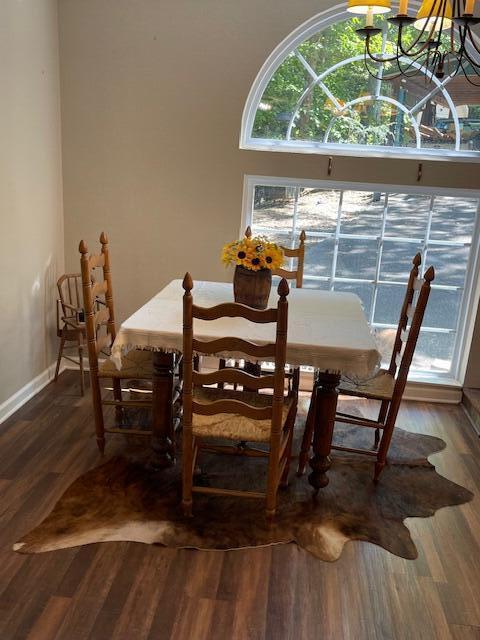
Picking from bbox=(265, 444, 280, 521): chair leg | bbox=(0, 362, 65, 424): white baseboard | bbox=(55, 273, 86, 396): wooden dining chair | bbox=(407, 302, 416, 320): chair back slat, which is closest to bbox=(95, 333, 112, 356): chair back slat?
bbox=(55, 273, 86, 396): wooden dining chair

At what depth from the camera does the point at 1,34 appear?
3010 mm

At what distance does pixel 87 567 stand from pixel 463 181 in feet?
10.5

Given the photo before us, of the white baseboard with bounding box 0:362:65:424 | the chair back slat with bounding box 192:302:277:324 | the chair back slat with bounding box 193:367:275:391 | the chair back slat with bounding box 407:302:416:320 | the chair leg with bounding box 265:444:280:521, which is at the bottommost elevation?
the white baseboard with bounding box 0:362:65:424

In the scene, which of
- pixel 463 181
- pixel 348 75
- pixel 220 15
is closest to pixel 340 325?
pixel 463 181

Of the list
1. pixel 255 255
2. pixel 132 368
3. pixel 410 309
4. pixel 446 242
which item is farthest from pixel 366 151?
pixel 132 368

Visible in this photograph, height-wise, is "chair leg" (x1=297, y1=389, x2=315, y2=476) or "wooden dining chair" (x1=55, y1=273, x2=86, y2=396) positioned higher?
"wooden dining chair" (x1=55, y1=273, x2=86, y2=396)

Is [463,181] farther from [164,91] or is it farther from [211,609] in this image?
[211,609]

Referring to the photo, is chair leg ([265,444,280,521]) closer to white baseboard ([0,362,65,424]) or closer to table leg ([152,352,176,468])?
table leg ([152,352,176,468])

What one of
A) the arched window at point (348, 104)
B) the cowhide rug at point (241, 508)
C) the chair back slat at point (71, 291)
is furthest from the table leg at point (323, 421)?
the chair back slat at point (71, 291)

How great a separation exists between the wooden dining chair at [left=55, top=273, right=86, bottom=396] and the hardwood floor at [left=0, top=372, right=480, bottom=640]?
123cm

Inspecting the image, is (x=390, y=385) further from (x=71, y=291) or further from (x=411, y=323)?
(x=71, y=291)

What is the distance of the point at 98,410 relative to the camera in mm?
2939

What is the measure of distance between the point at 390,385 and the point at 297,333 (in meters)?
0.74

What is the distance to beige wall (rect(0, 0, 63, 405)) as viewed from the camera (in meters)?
3.17
